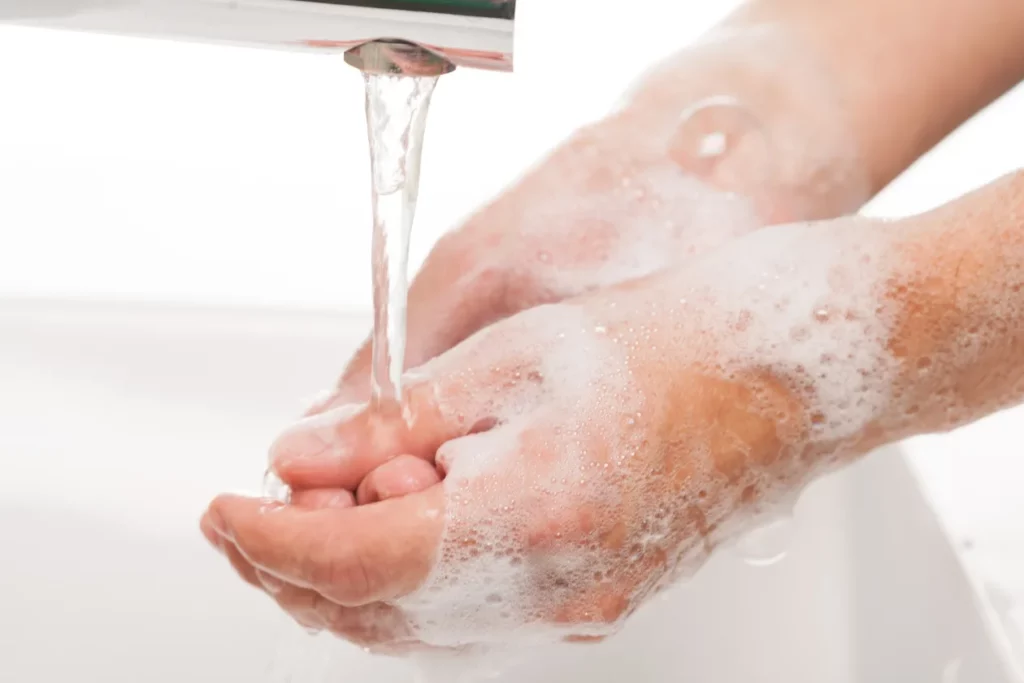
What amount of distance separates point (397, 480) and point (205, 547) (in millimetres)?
348

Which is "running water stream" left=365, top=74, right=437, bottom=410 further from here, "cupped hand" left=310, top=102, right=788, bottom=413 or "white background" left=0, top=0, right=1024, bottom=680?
"white background" left=0, top=0, right=1024, bottom=680

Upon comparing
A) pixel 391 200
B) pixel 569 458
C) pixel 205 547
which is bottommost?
pixel 205 547

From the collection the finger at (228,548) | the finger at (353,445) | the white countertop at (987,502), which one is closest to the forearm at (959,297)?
the white countertop at (987,502)

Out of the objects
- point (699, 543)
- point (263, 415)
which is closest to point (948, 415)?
point (699, 543)

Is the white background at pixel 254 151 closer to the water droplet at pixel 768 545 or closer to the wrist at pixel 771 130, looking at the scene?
the wrist at pixel 771 130

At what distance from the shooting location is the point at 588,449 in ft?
1.46

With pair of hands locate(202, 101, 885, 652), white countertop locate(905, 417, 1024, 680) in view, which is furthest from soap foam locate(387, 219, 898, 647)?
white countertop locate(905, 417, 1024, 680)

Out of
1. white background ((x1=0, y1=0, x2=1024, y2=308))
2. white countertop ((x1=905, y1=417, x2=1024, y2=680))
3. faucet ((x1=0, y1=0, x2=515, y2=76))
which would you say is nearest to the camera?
faucet ((x1=0, y1=0, x2=515, y2=76))

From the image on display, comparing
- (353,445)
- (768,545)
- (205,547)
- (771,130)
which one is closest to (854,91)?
(771,130)

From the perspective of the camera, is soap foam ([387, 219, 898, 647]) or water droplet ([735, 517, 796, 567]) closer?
soap foam ([387, 219, 898, 647])

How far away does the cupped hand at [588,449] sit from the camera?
432 millimetres

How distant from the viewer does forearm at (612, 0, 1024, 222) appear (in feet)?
2.25

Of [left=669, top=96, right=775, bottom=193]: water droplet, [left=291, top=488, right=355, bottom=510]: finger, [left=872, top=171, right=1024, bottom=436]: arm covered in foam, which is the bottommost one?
A: [left=291, top=488, right=355, bottom=510]: finger

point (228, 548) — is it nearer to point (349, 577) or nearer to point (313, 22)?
point (349, 577)
